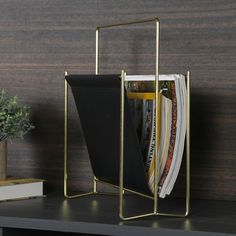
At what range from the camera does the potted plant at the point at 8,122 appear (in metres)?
1.50

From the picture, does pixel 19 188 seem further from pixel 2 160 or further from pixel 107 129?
pixel 107 129

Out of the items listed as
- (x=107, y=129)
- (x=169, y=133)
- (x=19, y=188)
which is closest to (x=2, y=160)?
(x=19, y=188)

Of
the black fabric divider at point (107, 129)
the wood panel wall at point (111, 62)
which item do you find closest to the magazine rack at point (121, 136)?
the black fabric divider at point (107, 129)

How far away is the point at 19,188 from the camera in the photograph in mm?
1503

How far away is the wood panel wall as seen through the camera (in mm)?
1508

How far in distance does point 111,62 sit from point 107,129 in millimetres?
295

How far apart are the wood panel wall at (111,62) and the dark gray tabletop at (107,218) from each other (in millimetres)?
144

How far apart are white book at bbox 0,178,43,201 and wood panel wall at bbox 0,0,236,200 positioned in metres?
0.14

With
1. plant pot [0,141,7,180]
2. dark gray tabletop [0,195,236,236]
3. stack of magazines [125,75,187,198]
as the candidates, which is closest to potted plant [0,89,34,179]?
plant pot [0,141,7,180]

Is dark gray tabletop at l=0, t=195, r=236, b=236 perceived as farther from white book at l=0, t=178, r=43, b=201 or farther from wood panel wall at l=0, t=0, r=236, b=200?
wood panel wall at l=0, t=0, r=236, b=200

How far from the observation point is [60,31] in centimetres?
167

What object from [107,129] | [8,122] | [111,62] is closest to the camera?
[107,129]

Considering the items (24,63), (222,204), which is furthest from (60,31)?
(222,204)

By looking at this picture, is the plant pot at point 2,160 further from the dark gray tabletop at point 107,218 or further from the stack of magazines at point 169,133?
the stack of magazines at point 169,133
